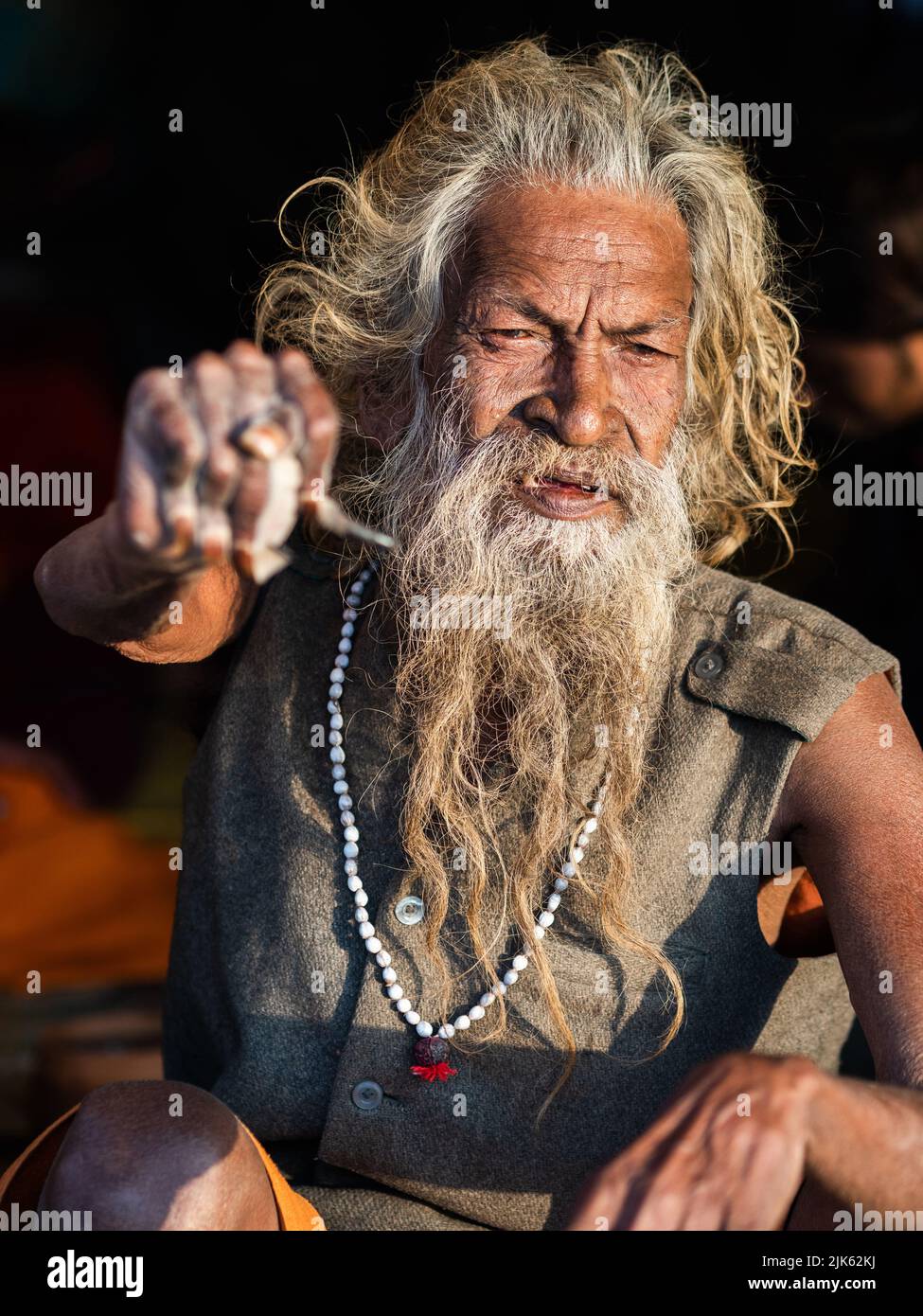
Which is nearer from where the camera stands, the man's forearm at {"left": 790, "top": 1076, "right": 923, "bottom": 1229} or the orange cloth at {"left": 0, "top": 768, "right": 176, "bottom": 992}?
the man's forearm at {"left": 790, "top": 1076, "right": 923, "bottom": 1229}

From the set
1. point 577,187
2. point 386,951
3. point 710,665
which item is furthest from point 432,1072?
point 577,187

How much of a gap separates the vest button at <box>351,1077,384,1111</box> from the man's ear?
1219 mm

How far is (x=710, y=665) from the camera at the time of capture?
250 centimetres

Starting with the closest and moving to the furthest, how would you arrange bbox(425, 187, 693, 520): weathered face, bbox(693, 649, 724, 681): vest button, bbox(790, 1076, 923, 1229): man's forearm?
bbox(790, 1076, 923, 1229): man's forearm
bbox(425, 187, 693, 520): weathered face
bbox(693, 649, 724, 681): vest button

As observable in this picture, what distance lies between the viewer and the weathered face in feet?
7.72

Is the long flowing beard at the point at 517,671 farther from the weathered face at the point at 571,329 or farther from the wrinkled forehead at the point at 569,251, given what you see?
the wrinkled forehead at the point at 569,251

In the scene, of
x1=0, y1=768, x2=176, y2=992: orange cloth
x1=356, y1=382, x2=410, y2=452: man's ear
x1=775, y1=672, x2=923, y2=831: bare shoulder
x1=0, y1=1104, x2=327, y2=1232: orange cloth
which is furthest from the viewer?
x1=0, y1=768, x2=176, y2=992: orange cloth

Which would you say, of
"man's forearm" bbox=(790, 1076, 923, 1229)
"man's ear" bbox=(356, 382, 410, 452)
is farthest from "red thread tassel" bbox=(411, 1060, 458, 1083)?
"man's ear" bbox=(356, 382, 410, 452)

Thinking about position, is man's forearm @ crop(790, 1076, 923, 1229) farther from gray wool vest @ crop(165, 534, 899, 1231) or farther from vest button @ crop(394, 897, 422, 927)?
vest button @ crop(394, 897, 422, 927)

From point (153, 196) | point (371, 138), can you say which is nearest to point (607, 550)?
point (371, 138)

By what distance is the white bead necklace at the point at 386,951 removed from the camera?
2312 millimetres

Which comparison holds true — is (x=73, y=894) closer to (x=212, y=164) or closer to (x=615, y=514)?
(x=212, y=164)

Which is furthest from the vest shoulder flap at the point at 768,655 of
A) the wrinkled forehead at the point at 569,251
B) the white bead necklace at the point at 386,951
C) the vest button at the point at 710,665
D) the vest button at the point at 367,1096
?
the vest button at the point at 367,1096

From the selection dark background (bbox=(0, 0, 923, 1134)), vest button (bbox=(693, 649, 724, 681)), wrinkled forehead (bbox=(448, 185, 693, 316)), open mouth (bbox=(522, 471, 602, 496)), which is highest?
dark background (bbox=(0, 0, 923, 1134))
